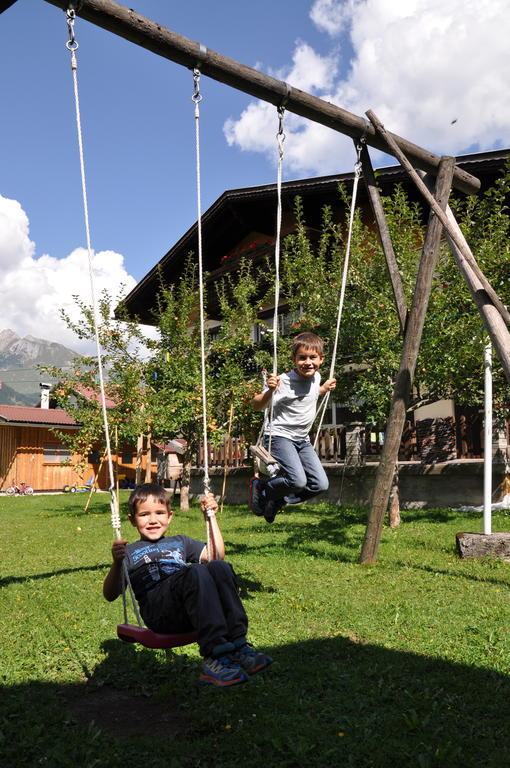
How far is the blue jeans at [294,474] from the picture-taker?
5562 mm

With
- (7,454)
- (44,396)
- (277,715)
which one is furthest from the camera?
(44,396)

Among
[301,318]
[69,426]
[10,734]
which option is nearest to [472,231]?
[301,318]

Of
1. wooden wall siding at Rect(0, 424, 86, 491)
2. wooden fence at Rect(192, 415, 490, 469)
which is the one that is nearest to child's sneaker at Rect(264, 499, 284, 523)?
wooden fence at Rect(192, 415, 490, 469)

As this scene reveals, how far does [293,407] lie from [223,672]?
296 cm

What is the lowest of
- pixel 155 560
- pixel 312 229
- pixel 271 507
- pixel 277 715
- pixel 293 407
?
pixel 277 715

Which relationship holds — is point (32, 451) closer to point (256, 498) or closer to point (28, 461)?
point (28, 461)

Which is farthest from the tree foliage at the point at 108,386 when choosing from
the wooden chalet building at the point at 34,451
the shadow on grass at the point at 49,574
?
the wooden chalet building at the point at 34,451

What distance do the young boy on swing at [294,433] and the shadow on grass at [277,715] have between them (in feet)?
4.73

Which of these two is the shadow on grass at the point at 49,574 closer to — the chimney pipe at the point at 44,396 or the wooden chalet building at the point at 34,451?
the wooden chalet building at the point at 34,451

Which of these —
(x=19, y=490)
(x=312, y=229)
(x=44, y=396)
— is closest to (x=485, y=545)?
(x=312, y=229)

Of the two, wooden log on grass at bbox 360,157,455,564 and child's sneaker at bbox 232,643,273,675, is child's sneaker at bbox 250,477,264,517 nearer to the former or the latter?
wooden log on grass at bbox 360,157,455,564

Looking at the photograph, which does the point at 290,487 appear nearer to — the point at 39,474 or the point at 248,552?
the point at 248,552

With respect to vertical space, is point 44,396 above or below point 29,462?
above

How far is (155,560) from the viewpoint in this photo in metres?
3.93
